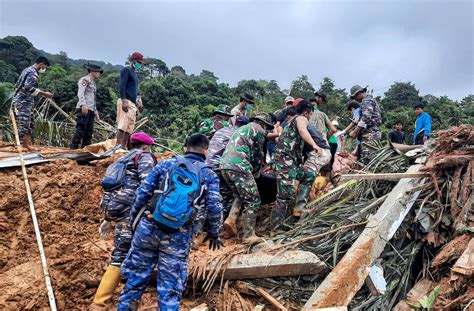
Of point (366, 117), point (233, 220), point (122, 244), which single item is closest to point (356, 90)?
point (366, 117)

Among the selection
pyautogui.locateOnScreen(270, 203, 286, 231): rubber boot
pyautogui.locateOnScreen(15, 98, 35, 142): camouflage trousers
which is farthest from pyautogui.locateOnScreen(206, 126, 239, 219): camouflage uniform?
pyautogui.locateOnScreen(15, 98, 35, 142): camouflage trousers

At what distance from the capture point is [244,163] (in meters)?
4.84

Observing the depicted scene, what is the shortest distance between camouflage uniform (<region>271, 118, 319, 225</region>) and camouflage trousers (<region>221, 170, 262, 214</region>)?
0.36 metres

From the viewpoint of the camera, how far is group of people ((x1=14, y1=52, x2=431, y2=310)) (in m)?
3.28

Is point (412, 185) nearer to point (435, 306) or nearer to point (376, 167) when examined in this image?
point (376, 167)

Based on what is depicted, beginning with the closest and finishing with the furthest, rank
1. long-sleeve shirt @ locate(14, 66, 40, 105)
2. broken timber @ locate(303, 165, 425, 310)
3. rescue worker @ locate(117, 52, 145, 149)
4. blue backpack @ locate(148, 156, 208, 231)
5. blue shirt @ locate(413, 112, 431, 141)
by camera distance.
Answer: blue backpack @ locate(148, 156, 208, 231) < broken timber @ locate(303, 165, 425, 310) < rescue worker @ locate(117, 52, 145, 149) < long-sleeve shirt @ locate(14, 66, 40, 105) < blue shirt @ locate(413, 112, 431, 141)

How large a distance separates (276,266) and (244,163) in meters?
1.44

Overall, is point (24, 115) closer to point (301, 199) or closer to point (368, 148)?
point (301, 199)

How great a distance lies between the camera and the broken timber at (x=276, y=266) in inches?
153

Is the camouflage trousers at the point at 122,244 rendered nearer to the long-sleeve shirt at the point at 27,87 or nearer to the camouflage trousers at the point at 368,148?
the camouflage trousers at the point at 368,148

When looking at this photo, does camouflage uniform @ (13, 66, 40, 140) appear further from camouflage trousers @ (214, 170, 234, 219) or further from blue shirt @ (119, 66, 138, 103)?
camouflage trousers @ (214, 170, 234, 219)

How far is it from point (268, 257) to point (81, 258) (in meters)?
2.19

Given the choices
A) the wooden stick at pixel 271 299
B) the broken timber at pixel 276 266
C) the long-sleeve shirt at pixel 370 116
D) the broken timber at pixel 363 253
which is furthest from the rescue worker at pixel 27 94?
the long-sleeve shirt at pixel 370 116

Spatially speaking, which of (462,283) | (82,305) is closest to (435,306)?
(462,283)
